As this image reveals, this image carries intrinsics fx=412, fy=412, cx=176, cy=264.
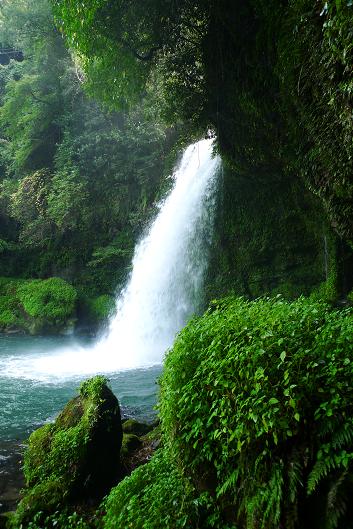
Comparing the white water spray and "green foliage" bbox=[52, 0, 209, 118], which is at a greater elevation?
"green foliage" bbox=[52, 0, 209, 118]

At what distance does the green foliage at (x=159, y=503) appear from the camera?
3100 millimetres

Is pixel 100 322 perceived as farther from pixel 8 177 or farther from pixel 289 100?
pixel 289 100

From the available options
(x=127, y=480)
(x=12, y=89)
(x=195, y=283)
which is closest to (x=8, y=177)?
(x=12, y=89)

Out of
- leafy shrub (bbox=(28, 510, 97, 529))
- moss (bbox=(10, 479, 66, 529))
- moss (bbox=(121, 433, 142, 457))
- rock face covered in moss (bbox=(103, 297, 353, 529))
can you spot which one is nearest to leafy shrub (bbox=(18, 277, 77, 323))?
moss (bbox=(121, 433, 142, 457))

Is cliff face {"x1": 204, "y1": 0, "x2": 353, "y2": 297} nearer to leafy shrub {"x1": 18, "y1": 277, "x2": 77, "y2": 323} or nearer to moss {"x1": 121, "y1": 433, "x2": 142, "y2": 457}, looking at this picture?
moss {"x1": 121, "y1": 433, "x2": 142, "y2": 457}

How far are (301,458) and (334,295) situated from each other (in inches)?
270

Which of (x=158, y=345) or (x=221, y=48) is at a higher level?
(x=221, y=48)

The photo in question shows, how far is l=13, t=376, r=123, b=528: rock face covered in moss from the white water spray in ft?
19.9

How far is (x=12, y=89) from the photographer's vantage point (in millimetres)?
19141

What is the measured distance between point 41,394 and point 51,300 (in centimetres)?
795

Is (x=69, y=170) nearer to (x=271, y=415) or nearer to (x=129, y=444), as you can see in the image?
(x=129, y=444)

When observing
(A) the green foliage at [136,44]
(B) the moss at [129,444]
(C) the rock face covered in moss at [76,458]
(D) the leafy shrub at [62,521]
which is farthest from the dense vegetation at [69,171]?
(D) the leafy shrub at [62,521]

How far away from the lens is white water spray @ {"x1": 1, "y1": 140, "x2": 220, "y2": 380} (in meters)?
12.3

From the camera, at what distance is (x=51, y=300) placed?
53.2 feet
